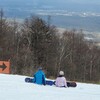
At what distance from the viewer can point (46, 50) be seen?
61625 millimetres

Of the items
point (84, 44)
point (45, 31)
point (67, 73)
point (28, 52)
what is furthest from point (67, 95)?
point (84, 44)

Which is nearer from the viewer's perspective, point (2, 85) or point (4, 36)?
point (2, 85)

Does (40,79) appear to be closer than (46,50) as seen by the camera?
Yes

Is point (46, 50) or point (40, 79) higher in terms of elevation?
point (40, 79)

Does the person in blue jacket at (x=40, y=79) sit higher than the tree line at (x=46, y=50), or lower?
higher

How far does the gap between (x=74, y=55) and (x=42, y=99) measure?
59660 millimetres

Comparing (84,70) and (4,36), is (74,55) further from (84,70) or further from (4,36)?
(4,36)

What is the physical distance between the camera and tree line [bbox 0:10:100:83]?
5628 cm

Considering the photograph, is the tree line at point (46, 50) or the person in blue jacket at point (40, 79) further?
the tree line at point (46, 50)

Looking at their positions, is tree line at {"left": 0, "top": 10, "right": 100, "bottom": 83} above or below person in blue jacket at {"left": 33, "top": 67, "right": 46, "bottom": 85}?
below

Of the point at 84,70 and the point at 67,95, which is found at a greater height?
the point at 67,95

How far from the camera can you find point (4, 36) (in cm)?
5728

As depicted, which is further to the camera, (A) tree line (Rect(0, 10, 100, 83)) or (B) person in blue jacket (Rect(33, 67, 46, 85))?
(A) tree line (Rect(0, 10, 100, 83))

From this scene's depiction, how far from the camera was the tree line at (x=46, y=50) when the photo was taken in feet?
185
